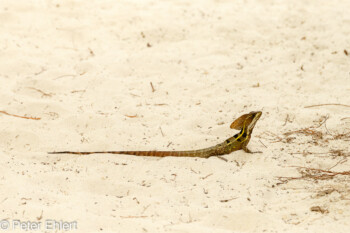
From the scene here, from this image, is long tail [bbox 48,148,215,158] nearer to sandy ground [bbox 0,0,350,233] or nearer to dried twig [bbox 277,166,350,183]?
sandy ground [bbox 0,0,350,233]

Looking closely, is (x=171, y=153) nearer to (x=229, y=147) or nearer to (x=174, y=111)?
(x=229, y=147)

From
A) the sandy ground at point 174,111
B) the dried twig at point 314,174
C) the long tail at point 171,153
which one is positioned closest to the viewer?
the sandy ground at point 174,111

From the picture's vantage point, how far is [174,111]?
13.4 ft

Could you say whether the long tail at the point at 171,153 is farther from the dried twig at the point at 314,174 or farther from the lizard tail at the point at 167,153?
the dried twig at the point at 314,174

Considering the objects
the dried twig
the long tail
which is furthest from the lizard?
the dried twig

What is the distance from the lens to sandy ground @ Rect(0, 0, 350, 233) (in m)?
2.69

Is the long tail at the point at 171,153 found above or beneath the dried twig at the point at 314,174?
beneath

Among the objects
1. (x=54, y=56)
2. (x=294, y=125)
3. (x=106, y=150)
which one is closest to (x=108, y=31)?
(x=54, y=56)

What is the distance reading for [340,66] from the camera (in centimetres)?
471

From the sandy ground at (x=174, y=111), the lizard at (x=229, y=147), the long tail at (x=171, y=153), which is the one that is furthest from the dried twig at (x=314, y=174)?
the long tail at (x=171, y=153)

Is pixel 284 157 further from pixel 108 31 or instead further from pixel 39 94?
pixel 108 31

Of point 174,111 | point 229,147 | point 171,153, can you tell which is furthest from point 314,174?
point 174,111

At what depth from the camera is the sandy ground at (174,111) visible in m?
2.69

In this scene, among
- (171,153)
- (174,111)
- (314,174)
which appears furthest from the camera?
(174,111)
